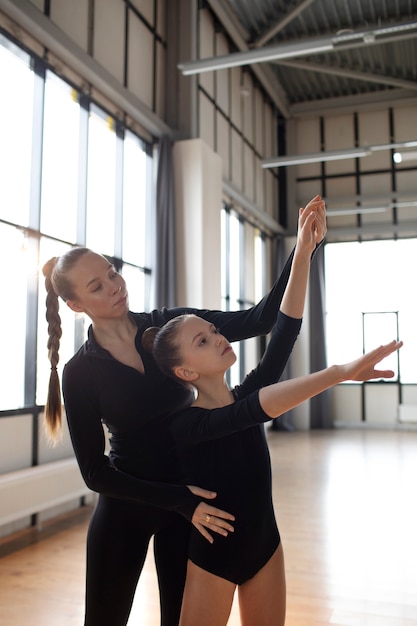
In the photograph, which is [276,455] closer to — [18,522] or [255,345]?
[255,345]

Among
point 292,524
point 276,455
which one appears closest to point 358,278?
point 276,455

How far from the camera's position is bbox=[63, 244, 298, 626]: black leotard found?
148 cm

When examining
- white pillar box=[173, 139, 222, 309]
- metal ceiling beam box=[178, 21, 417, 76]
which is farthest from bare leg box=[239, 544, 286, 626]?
white pillar box=[173, 139, 222, 309]

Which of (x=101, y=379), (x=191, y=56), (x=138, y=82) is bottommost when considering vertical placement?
(x=101, y=379)

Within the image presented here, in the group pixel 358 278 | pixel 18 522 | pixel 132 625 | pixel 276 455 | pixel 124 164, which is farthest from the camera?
pixel 358 278

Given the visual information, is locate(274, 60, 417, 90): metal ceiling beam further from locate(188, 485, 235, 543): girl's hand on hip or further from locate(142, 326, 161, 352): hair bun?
locate(188, 485, 235, 543): girl's hand on hip

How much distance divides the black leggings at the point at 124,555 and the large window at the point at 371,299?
10.6m

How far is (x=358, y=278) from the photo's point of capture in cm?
1209

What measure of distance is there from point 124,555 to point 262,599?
1.23ft

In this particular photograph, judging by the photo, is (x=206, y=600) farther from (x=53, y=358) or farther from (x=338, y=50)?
(x=338, y=50)

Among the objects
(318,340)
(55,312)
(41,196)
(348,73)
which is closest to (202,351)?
(55,312)

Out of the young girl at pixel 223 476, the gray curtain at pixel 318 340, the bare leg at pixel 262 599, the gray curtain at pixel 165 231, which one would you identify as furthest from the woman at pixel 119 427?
the gray curtain at pixel 318 340

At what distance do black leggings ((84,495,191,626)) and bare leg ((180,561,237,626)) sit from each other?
0.20 meters

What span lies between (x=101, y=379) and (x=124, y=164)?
5.39m
